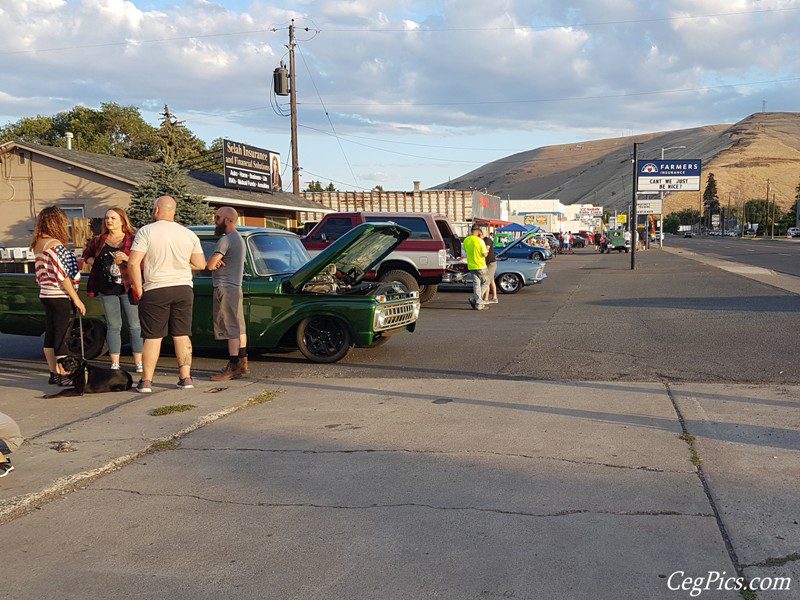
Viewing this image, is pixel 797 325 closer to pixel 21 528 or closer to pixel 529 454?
pixel 529 454

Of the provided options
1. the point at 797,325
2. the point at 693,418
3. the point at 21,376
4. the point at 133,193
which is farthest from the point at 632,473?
the point at 133,193

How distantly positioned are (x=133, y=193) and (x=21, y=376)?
1669 centimetres

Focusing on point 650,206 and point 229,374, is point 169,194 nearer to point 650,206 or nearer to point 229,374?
point 229,374

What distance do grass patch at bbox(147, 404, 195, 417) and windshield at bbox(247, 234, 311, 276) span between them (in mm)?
3045

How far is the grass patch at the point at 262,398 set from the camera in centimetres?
725

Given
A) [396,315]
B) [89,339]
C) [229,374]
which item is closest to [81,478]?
[229,374]

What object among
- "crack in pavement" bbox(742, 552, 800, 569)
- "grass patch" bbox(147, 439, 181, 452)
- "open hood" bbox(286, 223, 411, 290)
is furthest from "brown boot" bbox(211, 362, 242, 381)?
"crack in pavement" bbox(742, 552, 800, 569)

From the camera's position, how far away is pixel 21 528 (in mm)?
4273

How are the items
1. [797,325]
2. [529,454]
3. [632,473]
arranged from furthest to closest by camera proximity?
1. [797,325]
2. [529,454]
3. [632,473]

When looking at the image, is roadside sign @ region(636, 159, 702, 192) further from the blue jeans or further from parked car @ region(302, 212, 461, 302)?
the blue jeans

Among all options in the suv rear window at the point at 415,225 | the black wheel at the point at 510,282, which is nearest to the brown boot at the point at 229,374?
the suv rear window at the point at 415,225

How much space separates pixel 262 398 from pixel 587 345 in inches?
207

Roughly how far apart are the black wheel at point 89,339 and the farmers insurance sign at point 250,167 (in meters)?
20.1

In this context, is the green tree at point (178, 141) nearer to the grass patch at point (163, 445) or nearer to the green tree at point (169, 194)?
the green tree at point (169, 194)
